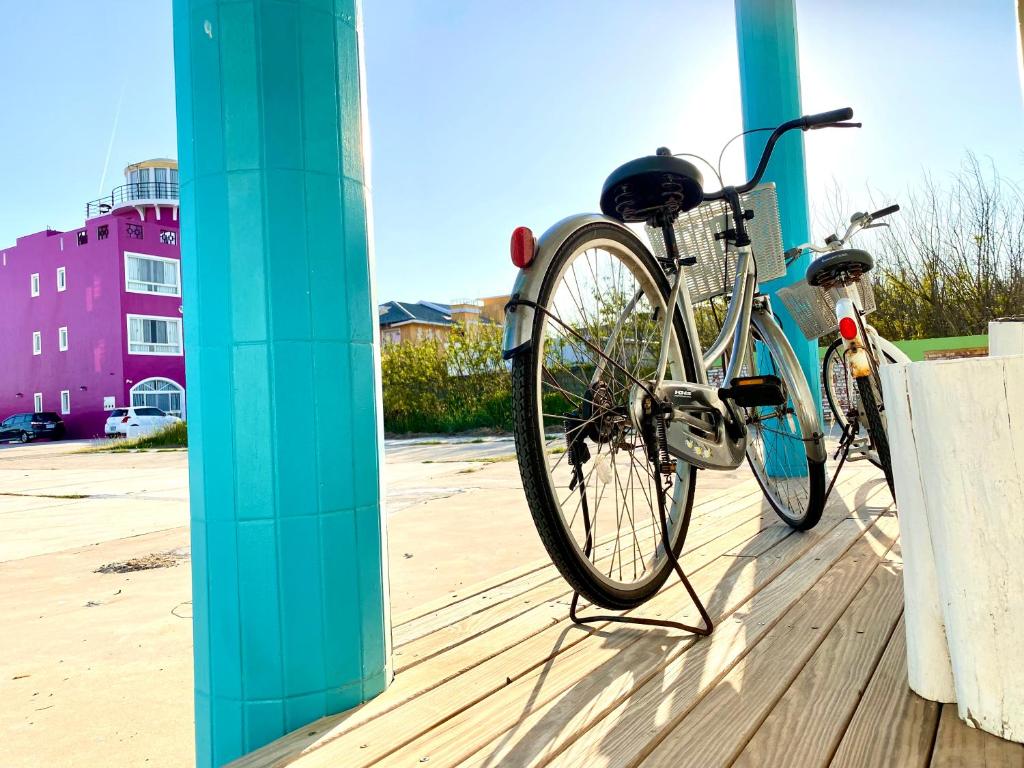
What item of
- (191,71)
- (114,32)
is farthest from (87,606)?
(114,32)

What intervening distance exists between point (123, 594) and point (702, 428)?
8.55ft

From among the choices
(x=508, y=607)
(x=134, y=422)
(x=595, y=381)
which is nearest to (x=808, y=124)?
(x=595, y=381)

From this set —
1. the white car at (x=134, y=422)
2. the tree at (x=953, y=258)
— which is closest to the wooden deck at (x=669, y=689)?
the tree at (x=953, y=258)

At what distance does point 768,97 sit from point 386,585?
342cm

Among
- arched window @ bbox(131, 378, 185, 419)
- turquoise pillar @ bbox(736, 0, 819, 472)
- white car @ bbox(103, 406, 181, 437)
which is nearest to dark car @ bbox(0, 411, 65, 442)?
arched window @ bbox(131, 378, 185, 419)

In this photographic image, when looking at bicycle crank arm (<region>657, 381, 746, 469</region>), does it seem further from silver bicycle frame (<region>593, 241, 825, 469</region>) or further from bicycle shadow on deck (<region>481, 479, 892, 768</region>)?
bicycle shadow on deck (<region>481, 479, 892, 768</region>)

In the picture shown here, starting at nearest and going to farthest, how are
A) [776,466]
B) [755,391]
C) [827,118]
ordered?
[755,391]
[827,118]
[776,466]

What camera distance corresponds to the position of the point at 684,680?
50.0 inches

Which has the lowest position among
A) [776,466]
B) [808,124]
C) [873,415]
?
[776,466]

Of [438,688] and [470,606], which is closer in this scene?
[438,688]

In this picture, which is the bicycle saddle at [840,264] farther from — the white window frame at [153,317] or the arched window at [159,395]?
the arched window at [159,395]

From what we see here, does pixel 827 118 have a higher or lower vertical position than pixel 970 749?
higher

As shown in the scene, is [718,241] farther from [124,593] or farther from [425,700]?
[124,593]

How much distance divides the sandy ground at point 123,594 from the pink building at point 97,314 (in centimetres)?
2015
